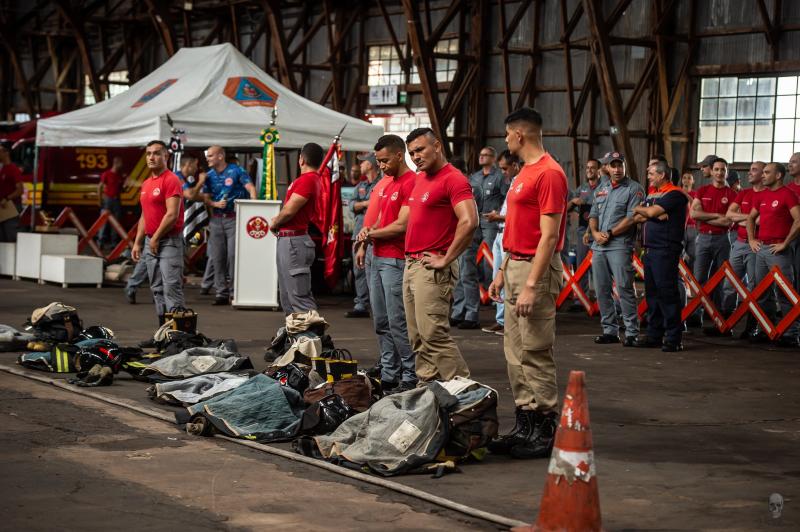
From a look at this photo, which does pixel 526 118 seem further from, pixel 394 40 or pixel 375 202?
pixel 394 40

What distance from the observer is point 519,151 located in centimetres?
744

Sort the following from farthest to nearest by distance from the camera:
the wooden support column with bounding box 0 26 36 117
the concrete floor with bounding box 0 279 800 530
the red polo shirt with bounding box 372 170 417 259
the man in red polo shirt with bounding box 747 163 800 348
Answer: the wooden support column with bounding box 0 26 36 117, the man in red polo shirt with bounding box 747 163 800 348, the red polo shirt with bounding box 372 170 417 259, the concrete floor with bounding box 0 279 800 530

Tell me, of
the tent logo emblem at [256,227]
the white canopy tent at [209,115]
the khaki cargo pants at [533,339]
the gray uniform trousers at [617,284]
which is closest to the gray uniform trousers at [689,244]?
the gray uniform trousers at [617,284]

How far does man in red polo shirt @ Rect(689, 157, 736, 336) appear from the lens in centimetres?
1473

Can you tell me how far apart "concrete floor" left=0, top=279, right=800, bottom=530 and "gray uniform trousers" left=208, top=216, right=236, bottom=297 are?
0.48m

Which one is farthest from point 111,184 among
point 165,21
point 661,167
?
point 661,167

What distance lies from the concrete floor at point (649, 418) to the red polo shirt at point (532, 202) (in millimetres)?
1358

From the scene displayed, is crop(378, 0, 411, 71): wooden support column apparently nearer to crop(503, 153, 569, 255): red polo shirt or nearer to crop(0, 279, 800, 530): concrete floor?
crop(0, 279, 800, 530): concrete floor

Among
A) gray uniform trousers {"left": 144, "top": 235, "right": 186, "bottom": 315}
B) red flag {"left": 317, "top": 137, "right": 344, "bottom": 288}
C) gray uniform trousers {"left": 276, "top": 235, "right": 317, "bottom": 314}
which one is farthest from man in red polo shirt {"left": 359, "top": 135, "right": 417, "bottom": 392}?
gray uniform trousers {"left": 144, "top": 235, "right": 186, "bottom": 315}

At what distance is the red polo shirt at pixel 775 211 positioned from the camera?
44.0 ft

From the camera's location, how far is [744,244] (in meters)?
14.7

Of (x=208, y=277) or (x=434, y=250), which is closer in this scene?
(x=434, y=250)

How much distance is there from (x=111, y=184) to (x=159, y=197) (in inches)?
557

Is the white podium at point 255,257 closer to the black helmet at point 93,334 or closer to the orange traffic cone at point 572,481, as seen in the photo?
the black helmet at point 93,334
